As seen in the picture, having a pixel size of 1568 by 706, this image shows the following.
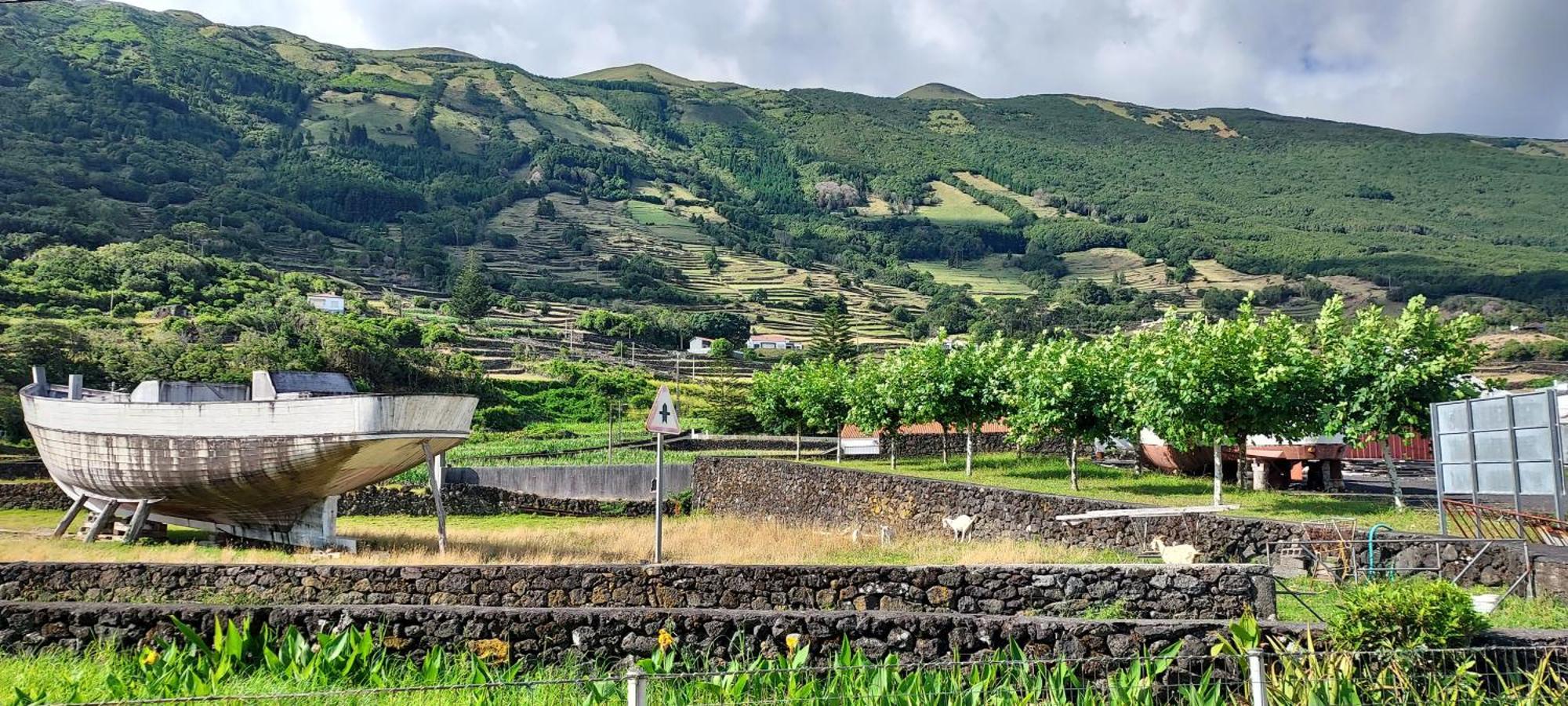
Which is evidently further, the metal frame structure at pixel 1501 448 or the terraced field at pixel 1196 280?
the terraced field at pixel 1196 280

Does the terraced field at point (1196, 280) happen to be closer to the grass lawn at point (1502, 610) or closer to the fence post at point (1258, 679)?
the grass lawn at point (1502, 610)

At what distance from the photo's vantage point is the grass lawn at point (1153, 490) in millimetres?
19094

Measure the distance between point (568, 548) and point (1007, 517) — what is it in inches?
326

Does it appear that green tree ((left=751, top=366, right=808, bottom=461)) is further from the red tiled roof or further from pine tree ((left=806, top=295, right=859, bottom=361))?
pine tree ((left=806, top=295, right=859, bottom=361))

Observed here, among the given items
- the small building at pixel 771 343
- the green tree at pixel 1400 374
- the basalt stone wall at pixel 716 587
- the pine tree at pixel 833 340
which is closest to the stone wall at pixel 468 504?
the green tree at pixel 1400 374

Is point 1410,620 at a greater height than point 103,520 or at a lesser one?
greater

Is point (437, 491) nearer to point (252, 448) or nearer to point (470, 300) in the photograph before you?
point (252, 448)

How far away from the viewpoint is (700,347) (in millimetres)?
116375

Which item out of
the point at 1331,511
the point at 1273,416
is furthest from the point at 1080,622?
the point at 1273,416

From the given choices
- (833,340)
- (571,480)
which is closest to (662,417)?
(571,480)

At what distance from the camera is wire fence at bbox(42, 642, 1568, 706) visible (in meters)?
7.46

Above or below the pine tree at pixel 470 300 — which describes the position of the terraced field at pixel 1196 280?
above

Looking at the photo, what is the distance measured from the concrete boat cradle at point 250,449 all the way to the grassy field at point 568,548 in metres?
0.79

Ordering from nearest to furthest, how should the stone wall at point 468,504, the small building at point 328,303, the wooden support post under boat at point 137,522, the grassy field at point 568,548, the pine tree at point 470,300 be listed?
the grassy field at point 568,548, the wooden support post under boat at point 137,522, the stone wall at point 468,504, the small building at point 328,303, the pine tree at point 470,300
